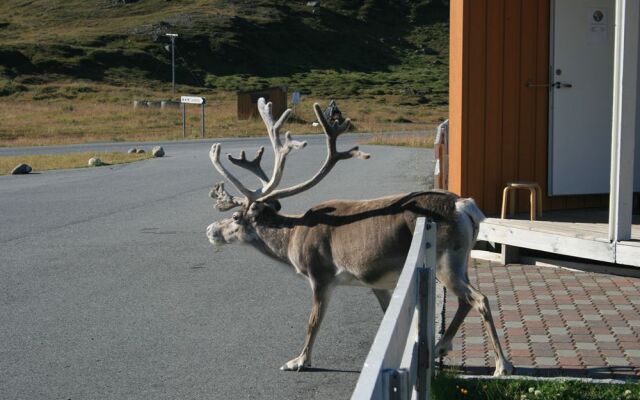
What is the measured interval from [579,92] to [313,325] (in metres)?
5.87

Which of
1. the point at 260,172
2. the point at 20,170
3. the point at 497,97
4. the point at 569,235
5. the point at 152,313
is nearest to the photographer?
the point at 260,172

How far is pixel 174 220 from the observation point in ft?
49.6

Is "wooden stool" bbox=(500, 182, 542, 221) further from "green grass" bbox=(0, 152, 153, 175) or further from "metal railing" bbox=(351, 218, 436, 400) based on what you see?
"green grass" bbox=(0, 152, 153, 175)

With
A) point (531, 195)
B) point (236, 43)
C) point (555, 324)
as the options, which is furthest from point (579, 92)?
point (236, 43)

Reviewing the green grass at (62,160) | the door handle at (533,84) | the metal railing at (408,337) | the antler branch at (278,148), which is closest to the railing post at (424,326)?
the metal railing at (408,337)

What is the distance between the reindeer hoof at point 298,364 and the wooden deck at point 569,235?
3.47 metres

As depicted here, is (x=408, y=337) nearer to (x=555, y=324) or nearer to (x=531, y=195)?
(x=555, y=324)

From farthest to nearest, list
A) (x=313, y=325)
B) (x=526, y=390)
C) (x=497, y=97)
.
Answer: (x=497, y=97) → (x=313, y=325) → (x=526, y=390)

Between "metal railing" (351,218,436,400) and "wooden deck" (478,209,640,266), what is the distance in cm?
366

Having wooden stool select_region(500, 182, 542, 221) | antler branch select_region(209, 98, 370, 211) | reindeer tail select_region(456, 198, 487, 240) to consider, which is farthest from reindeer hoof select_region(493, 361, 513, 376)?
wooden stool select_region(500, 182, 542, 221)

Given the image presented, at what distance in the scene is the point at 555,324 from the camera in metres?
8.07

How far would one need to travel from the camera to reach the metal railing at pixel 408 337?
3161 millimetres

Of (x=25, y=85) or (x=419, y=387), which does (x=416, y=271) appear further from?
(x=25, y=85)

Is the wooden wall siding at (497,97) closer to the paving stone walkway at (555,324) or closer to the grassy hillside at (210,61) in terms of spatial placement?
the paving stone walkway at (555,324)
